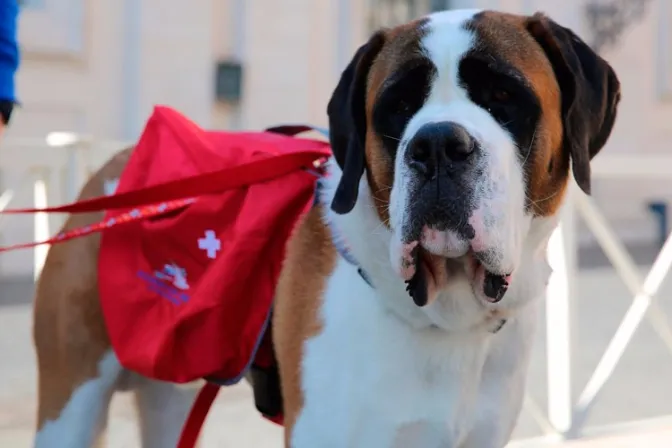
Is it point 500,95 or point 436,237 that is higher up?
point 500,95

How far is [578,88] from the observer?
5.41 feet

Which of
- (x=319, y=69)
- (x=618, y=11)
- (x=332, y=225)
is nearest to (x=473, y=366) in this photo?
(x=332, y=225)

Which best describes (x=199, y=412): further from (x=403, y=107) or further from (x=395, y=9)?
(x=395, y=9)

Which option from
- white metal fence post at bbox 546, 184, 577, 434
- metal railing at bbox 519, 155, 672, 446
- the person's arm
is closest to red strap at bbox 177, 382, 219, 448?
the person's arm

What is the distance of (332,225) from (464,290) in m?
0.33

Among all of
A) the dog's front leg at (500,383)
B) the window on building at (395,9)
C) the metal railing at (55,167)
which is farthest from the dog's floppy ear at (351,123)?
the window on building at (395,9)

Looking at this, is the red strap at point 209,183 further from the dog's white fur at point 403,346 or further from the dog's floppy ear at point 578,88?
the dog's floppy ear at point 578,88

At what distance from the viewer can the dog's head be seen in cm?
146

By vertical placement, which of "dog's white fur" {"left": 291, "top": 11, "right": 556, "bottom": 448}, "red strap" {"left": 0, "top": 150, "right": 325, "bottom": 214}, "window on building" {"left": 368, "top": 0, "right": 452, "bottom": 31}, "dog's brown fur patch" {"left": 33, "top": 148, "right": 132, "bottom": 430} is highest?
"window on building" {"left": 368, "top": 0, "right": 452, "bottom": 31}

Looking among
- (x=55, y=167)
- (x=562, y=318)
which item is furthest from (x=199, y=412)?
(x=55, y=167)

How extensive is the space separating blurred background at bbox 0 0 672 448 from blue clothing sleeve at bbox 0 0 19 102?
1.83m

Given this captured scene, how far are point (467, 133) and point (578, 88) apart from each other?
0.33 m

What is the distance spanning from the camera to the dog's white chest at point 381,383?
65.1 inches

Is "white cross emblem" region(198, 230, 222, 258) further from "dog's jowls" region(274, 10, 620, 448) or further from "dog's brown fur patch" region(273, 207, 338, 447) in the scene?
"dog's jowls" region(274, 10, 620, 448)
